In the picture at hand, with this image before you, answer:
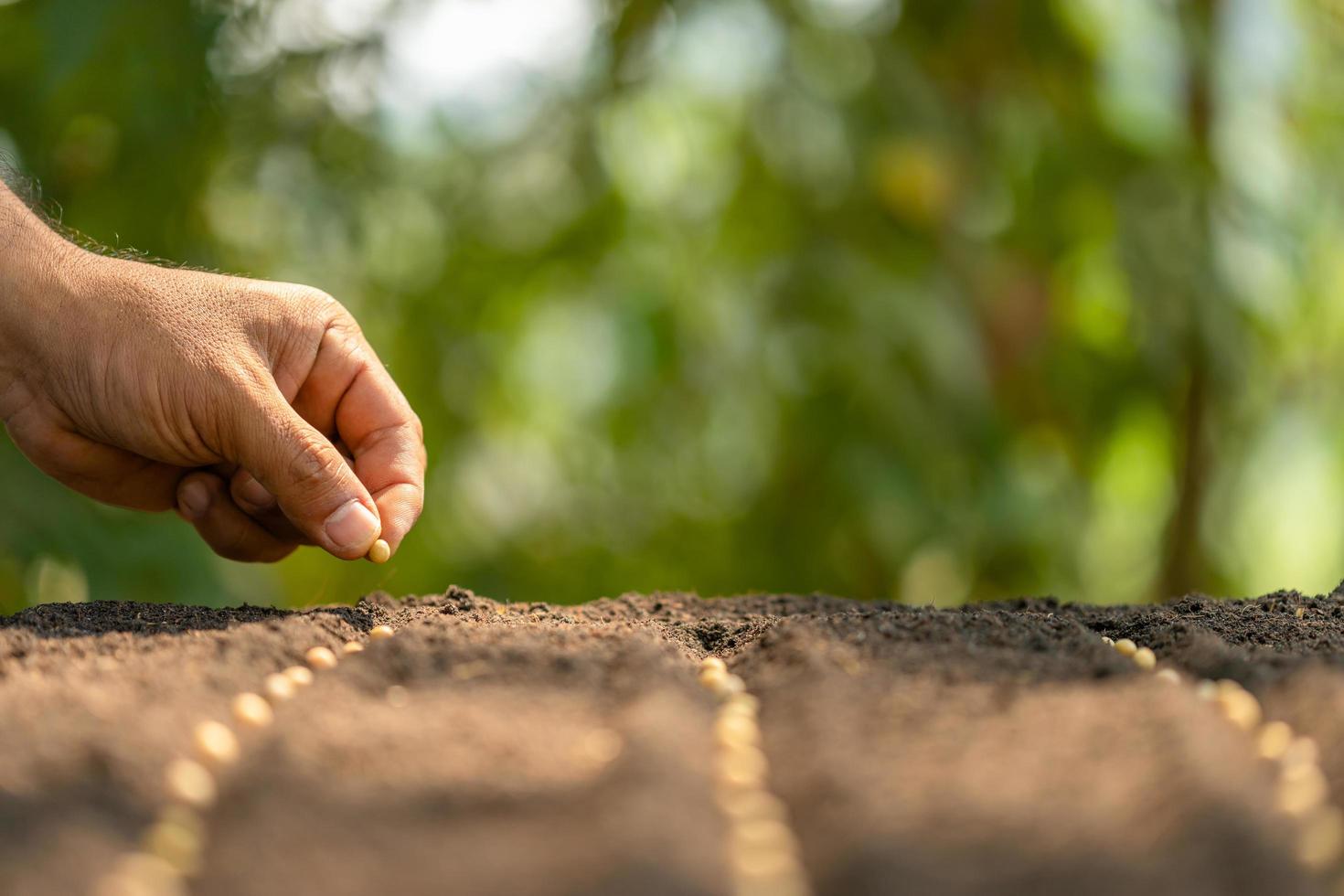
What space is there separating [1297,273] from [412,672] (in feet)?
6.64

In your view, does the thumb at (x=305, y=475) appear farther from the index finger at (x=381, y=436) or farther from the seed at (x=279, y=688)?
the seed at (x=279, y=688)

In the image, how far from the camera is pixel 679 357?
6.34 ft

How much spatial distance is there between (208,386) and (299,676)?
13.0 inches

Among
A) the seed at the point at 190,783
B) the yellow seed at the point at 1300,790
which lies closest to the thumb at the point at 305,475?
the seed at the point at 190,783

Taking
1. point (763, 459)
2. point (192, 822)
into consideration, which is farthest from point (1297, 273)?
point (192, 822)

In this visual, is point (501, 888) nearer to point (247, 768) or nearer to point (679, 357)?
point (247, 768)

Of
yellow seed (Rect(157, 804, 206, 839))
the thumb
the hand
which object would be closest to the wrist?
the hand

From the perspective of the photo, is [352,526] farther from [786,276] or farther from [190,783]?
[786,276]

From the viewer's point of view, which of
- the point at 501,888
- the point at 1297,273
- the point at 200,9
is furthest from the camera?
the point at 1297,273

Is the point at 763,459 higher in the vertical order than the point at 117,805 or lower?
higher

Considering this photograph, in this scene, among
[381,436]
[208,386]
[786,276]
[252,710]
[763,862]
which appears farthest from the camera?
[786,276]

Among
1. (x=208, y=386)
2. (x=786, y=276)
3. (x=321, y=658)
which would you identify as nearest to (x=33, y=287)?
(x=208, y=386)

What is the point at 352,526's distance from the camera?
83 centimetres

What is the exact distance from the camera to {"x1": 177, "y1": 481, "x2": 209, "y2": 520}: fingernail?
1004 mm
